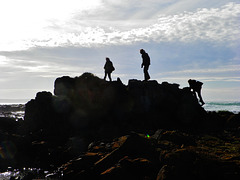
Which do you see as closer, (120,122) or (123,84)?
(120,122)

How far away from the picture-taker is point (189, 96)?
27844 mm

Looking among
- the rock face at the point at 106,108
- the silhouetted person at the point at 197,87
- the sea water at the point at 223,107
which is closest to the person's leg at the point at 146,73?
the rock face at the point at 106,108

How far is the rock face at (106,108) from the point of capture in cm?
2445

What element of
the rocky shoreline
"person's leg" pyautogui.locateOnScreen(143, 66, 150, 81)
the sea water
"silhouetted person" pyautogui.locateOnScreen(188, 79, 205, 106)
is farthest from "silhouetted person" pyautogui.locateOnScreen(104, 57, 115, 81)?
the sea water

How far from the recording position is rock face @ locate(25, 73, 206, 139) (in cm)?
2445

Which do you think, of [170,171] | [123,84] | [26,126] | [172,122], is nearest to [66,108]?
[26,126]

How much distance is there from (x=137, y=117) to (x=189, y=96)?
28.0ft

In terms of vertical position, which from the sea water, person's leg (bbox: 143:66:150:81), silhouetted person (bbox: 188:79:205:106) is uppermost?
person's leg (bbox: 143:66:150:81)

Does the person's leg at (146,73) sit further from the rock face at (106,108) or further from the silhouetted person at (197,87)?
the silhouetted person at (197,87)

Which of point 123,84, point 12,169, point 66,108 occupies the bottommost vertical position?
point 12,169

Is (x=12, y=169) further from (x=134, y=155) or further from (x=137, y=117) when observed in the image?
(x=137, y=117)

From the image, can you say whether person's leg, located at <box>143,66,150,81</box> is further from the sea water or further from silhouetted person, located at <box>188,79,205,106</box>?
the sea water

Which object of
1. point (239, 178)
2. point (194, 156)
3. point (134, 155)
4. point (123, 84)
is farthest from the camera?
point (123, 84)

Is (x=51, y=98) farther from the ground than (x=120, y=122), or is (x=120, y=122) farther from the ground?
(x=51, y=98)
